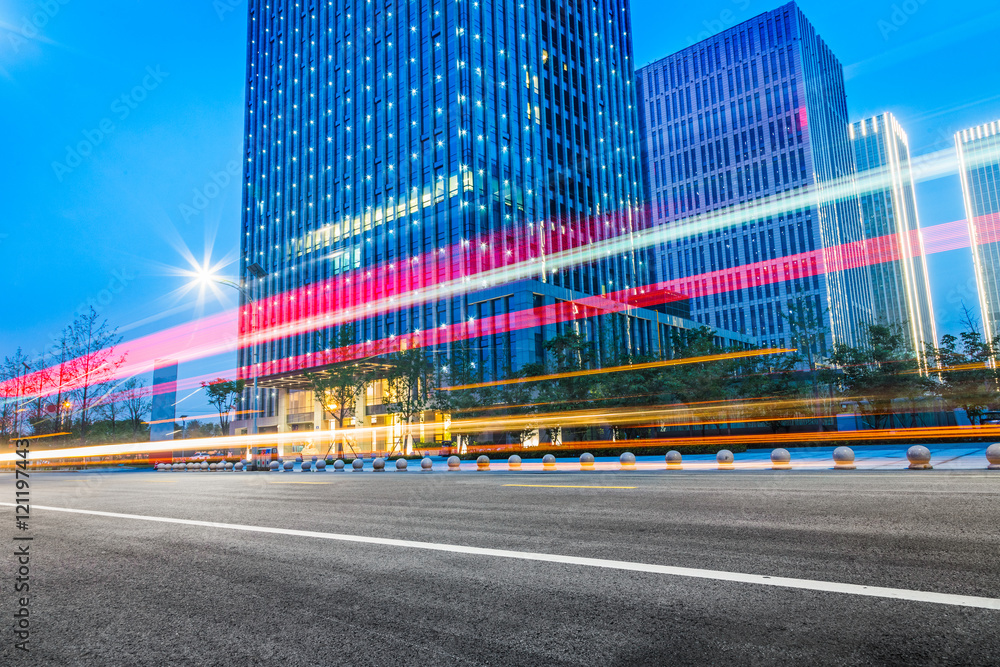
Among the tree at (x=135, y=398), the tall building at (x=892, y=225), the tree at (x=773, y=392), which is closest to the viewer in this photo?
the tree at (x=773, y=392)

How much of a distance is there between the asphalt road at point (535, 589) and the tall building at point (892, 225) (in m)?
142

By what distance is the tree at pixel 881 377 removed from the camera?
28047 millimetres

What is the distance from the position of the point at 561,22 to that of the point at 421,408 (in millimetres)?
56006

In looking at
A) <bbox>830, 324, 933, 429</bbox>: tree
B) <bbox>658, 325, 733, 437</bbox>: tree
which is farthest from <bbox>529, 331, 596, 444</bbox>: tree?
<bbox>830, 324, 933, 429</bbox>: tree

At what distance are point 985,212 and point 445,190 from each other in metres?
164

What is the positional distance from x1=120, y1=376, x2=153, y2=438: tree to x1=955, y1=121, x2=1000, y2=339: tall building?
161 meters

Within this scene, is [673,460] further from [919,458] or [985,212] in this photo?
[985,212]

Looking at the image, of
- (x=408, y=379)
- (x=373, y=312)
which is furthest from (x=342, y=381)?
(x=373, y=312)

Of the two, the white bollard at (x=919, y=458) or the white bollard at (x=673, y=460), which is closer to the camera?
the white bollard at (x=919, y=458)

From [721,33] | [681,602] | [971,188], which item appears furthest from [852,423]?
[971,188]

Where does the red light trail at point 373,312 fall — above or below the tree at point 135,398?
above

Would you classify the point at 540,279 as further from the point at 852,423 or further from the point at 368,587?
the point at 368,587

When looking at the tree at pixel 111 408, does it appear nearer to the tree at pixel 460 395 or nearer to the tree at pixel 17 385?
the tree at pixel 17 385

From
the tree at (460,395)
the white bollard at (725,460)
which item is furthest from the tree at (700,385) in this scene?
the white bollard at (725,460)
